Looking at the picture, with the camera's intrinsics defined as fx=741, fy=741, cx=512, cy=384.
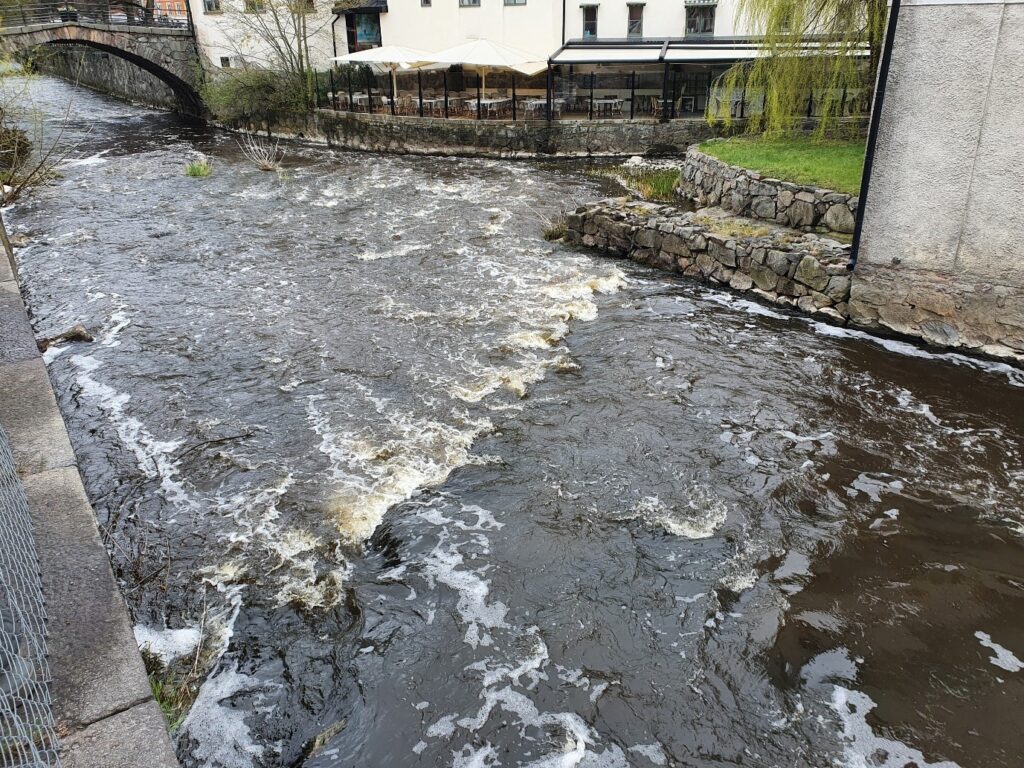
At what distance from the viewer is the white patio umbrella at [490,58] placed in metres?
25.5

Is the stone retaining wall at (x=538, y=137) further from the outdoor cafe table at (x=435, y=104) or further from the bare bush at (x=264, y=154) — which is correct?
the bare bush at (x=264, y=154)

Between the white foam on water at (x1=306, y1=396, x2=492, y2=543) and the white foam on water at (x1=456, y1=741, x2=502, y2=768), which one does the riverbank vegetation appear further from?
the white foam on water at (x1=456, y1=741, x2=502, y2=768)

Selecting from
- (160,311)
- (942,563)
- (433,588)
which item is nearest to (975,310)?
(942,563)

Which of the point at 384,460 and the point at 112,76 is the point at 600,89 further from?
the point at 112,76

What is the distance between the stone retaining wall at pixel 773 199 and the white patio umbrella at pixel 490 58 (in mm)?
11732

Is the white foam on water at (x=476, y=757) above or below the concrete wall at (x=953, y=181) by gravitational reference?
below

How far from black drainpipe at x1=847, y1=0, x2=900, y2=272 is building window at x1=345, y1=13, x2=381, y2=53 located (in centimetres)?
2803

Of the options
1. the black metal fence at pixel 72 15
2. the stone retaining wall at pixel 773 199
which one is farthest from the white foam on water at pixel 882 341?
the black metal fence at pixel 72 15

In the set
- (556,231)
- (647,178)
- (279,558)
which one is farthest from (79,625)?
(647,178)

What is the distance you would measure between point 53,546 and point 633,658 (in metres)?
3.81

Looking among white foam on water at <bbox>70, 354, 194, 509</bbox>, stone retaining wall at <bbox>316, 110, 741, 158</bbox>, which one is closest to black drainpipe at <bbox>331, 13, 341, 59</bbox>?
stone retaining wall at <bbox>316, 110, 741, 158</bbox>

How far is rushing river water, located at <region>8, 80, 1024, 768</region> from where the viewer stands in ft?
15.7

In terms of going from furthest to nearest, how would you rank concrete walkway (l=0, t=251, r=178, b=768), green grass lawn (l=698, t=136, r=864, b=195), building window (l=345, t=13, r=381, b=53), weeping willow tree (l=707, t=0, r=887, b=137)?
building window (l=345, t=13, r=381, b=53) → weeping willow tree (l=707, t=0, r=887, b=137) → green grass lawn (l=698, t=136, r=864, b=195) → concrete walkway (l=0, t=251, r=178, b=768)

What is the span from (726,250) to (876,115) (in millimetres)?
3273
